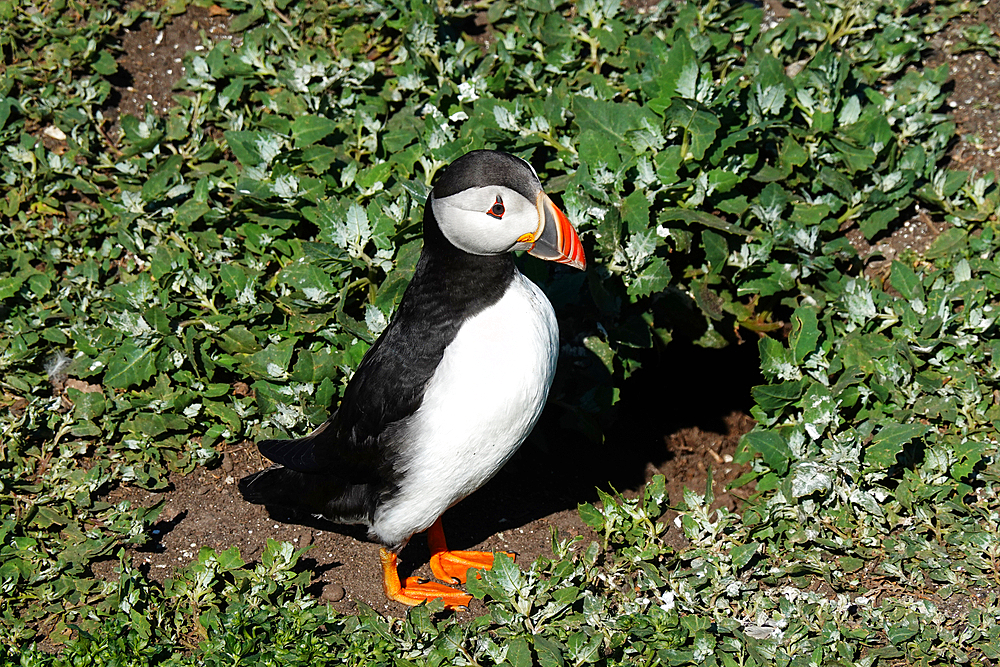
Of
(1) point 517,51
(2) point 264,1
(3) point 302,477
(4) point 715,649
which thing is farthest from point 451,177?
(2) point 264,1

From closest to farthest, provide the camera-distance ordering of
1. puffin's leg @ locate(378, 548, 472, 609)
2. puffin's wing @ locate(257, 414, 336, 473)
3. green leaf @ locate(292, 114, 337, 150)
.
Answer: puffin's wing @ locate(257, 414, 336, 473) < puffin's leg @ locate(378, 548, 472, 609) < green leaf @ locate(292, 114, 337, 150)

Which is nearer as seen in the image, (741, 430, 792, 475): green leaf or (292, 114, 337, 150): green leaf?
(741, 430, 792, 475): green leaf

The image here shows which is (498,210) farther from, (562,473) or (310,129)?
(310,129)

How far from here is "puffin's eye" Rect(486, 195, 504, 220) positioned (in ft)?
9.37

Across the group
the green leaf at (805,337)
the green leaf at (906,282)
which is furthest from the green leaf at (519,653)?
the green leaf at (906,282)

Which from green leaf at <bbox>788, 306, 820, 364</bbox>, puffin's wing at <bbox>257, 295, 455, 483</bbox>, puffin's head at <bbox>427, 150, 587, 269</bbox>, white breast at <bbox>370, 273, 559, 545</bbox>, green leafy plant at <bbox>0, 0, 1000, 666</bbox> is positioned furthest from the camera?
green leaf at <bbox>788, 306, 820, 364</bbox>

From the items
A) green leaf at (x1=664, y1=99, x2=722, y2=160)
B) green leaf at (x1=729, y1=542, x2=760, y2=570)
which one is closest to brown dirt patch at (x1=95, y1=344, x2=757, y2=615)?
green leaf at (x1=729, y1=542, x2=760, y2=570)

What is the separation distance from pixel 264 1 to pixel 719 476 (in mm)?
4195

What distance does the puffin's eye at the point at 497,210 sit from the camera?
286 centimetres

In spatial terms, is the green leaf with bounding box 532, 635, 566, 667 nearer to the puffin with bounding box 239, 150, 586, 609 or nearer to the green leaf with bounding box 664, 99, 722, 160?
the puffin with bounding box 239, 150, 586, 609

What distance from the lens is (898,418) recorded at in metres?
3.88

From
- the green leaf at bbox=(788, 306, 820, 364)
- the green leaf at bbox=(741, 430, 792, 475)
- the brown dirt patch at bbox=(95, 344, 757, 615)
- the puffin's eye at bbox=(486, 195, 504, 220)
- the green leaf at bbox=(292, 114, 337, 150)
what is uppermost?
the puffin's eye at bbox=(486, 195, 504, 220)

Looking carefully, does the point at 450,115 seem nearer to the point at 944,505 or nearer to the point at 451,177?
the point at 451,177

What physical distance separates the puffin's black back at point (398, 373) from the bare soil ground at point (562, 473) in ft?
1.28
